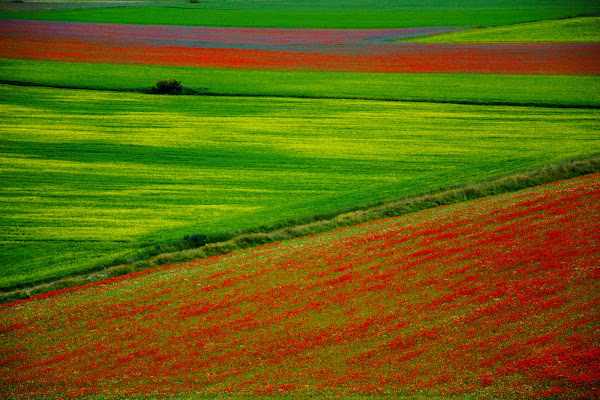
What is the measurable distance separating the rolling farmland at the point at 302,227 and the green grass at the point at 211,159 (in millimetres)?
203

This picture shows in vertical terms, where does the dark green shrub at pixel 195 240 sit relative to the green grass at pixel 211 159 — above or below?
below

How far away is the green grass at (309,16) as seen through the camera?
335 ft

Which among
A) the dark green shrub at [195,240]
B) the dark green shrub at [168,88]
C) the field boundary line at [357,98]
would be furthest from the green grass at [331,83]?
the dark green shrub at [195,240]

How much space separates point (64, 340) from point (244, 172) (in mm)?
19723

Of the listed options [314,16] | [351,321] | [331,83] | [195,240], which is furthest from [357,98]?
[314,16]

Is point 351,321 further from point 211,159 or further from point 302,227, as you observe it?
point 211,159

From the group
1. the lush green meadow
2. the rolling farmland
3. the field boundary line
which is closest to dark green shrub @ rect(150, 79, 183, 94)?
the rolling farmland

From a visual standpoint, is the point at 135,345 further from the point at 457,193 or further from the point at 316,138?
the point at 316,138

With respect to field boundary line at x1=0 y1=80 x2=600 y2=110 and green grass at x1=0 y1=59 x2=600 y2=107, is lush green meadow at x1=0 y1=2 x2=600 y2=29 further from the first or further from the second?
field boundary line at x1=0 y1=80 x2=600 y2=110

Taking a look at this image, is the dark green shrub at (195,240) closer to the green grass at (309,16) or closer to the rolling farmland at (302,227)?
the rolling farmland at (302,227)

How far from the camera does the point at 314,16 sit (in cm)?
11625

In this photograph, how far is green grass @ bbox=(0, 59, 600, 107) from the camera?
54656mm

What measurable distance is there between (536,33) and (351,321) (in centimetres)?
7496

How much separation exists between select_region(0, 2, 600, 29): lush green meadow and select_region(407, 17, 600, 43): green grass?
30.2 feet
